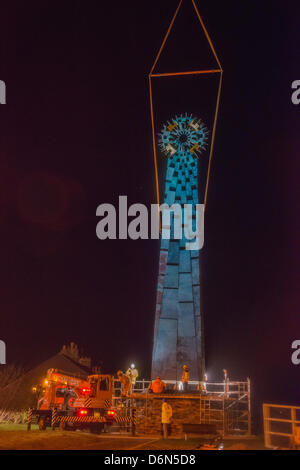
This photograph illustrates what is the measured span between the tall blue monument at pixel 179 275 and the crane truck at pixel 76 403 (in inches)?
143

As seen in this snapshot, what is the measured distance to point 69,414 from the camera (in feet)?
62.7

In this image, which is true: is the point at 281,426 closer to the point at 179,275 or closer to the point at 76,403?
the point at 179,275

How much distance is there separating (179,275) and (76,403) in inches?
304

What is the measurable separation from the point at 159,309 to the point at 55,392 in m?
6.06

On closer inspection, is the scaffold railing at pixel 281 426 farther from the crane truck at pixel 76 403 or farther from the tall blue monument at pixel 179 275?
the crane truck at pixel 76 403

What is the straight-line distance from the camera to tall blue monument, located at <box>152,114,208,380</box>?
22.5 meters

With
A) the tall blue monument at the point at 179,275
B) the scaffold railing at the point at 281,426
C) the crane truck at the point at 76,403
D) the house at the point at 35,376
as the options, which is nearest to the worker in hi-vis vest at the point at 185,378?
the tall blue monument at the point at 179,275


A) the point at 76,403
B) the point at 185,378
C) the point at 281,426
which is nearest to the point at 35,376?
the point at 281,426

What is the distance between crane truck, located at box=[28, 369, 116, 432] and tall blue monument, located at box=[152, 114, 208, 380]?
11.9 ft

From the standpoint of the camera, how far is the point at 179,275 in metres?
23.6

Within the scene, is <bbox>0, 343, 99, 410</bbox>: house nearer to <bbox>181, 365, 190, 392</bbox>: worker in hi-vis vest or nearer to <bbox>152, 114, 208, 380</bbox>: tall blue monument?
<bbox>152, 114, 208, 380</bbox>: tall blue monument
